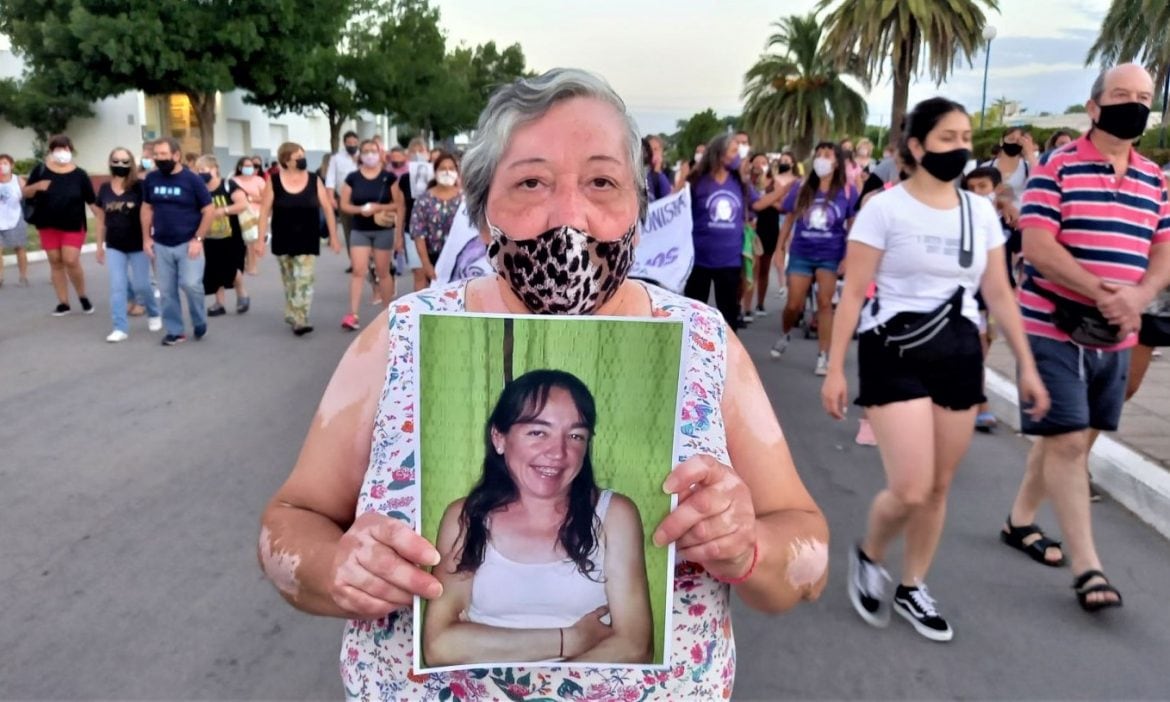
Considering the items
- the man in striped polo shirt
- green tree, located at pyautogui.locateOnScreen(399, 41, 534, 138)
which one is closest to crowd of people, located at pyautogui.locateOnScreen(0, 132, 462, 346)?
the man in striped polo shirt

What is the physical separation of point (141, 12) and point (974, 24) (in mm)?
27637

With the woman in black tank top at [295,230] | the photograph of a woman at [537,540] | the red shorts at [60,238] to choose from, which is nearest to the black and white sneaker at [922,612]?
the photograph of a woman at [537,540]

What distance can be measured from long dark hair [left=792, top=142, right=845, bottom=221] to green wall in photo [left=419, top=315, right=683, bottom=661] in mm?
7436

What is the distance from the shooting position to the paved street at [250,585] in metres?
3.23

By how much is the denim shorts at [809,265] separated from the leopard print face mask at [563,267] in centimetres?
688

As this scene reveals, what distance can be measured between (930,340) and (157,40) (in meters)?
32.8

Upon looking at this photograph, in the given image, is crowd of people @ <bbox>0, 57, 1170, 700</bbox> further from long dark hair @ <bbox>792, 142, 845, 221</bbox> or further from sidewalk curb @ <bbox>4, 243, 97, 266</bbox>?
sidewalk curb @ <bbox>4, 243, 97, 266</bbox>

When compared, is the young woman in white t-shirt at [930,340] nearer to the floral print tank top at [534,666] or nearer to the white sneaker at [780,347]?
the floral print tank top at [534,666]

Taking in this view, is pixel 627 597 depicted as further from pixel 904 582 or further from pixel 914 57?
pixel 914 57

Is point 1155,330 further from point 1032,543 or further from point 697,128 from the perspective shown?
point 697,128

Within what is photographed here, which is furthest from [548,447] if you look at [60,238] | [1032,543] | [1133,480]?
[60,238]

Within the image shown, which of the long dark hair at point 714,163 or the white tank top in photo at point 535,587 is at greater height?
the long dark hair at point 714,163

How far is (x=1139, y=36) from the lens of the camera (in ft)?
118

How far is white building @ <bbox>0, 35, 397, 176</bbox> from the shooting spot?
40.0 m
